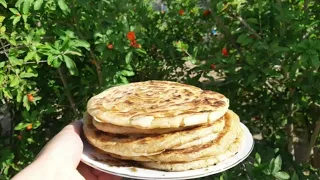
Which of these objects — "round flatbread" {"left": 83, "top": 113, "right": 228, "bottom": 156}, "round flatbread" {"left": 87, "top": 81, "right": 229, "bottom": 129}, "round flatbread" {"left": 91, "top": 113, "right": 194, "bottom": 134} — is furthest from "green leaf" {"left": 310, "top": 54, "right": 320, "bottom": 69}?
"round flatbread" {"left": 91, "top": 113, "right": 194, "bottom": 134}

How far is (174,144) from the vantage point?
4.50 ft

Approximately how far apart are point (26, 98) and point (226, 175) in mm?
1138

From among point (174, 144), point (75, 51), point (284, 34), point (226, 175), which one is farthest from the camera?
point (284, 34)

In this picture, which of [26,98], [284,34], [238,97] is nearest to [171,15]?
[238,97]

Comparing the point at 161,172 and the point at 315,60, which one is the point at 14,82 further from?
the point at 315,60

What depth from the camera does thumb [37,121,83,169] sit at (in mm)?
1543

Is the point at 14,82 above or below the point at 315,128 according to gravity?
above

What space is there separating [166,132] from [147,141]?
2.7 inches

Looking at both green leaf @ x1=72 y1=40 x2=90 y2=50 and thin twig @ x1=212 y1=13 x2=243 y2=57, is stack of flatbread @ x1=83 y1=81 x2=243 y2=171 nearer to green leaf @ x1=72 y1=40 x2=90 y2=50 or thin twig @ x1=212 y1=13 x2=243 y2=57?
green leaf @ x1=72 y1=40 x2=90 y2=50

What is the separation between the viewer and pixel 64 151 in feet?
5.13

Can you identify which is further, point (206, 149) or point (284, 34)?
point (284, 34)

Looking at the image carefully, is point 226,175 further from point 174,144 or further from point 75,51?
point 75,51

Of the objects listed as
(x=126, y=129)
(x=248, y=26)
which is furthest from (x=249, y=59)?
(x=126, y=129)

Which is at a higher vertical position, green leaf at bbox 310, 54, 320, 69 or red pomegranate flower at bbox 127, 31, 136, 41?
red pomegranate flower at bbox 127, 31, 136, 41
